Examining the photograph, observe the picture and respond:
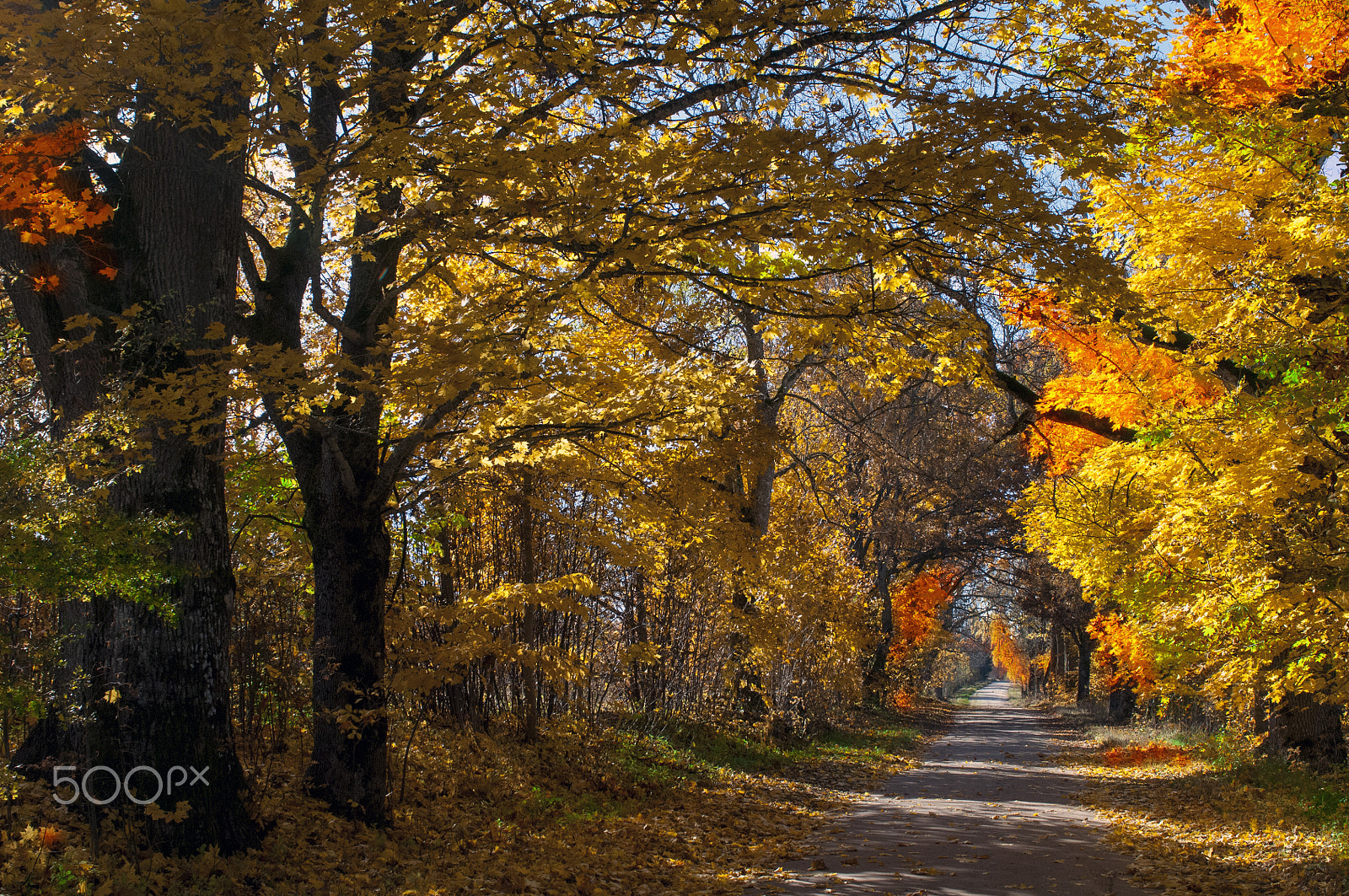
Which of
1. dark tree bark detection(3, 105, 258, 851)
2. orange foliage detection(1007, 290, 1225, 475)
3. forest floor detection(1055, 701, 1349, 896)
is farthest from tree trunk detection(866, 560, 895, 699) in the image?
dark tree bark detection(3, 105, 258, 851)

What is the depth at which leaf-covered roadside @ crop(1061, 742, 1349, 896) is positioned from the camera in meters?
6.46

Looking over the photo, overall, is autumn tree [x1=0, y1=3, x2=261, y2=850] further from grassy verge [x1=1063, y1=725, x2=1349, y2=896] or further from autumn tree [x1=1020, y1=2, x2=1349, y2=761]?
grassy verge [x1=1063, y1=725, x2=1349, y2=896]

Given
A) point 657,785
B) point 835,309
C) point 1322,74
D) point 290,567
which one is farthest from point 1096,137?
point 657,785

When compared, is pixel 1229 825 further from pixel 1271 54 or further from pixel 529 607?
pixel 1271 54

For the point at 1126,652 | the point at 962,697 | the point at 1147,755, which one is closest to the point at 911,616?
the point at 1126,652

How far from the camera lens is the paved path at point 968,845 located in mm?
6223

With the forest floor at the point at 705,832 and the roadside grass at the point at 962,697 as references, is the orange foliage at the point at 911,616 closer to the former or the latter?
the roadside grass at the point at 962,697

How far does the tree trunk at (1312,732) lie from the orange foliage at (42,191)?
13.7m

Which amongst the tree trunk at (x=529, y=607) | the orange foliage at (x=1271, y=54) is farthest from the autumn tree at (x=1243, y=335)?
the tree trunk at (x=529, y=607)

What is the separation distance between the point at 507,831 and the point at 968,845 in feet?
13.2

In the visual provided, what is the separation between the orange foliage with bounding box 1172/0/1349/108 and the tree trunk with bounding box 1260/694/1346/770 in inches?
296

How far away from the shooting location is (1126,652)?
19500 millimetres

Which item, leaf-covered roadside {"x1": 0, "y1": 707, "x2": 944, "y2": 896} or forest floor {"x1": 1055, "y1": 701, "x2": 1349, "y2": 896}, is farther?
forest floor {"x1": 1055, "y1": 701, "x2": 1349, "y2": 896}

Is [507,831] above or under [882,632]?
under
